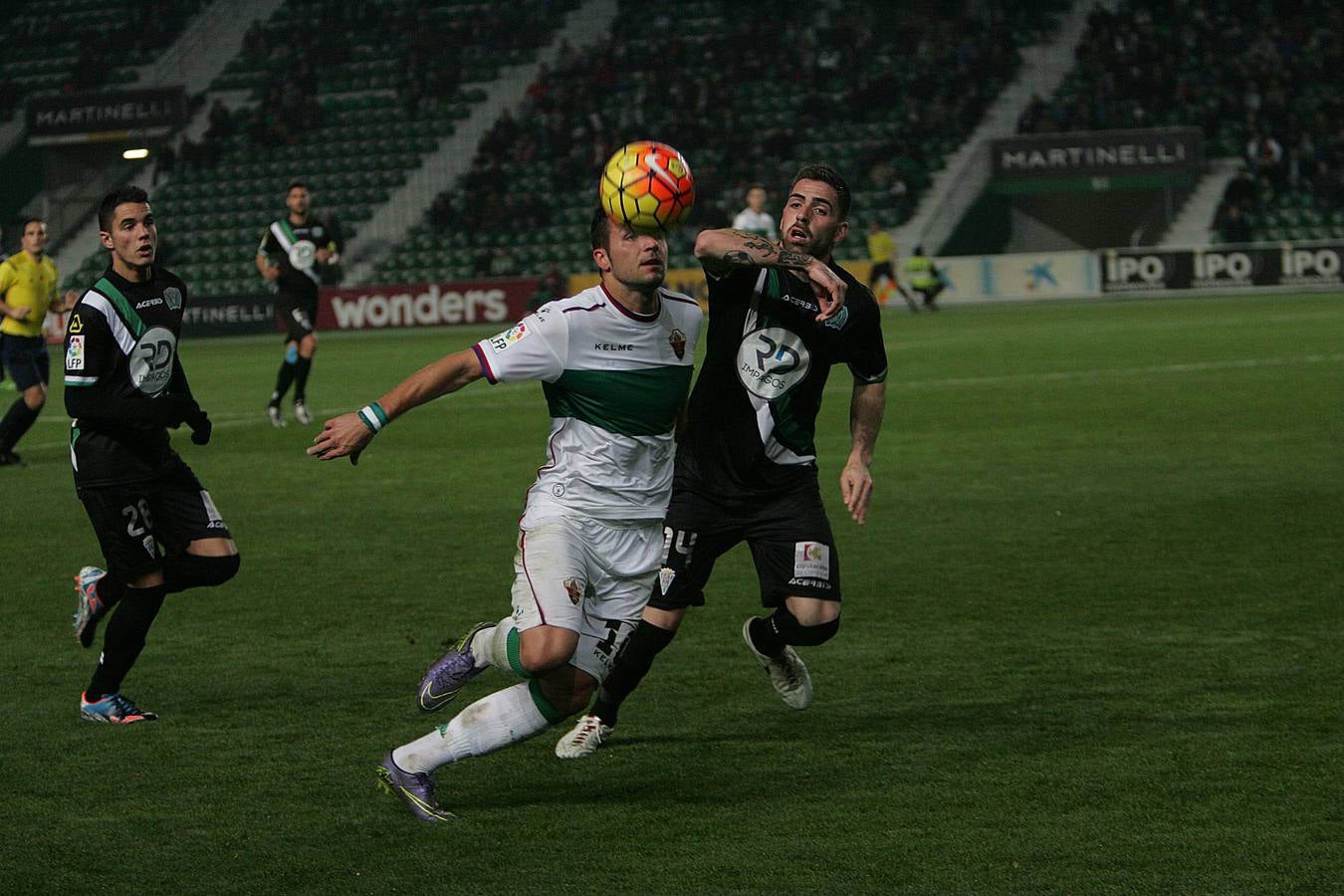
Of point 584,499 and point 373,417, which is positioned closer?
point 373,417

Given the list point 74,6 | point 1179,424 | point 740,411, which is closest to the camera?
point 740,411

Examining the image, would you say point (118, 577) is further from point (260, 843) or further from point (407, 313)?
point (407, 313)

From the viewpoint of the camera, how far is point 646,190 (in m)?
5.17

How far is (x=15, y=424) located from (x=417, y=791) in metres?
11.0

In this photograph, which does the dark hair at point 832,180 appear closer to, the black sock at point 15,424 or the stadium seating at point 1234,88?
the black sock at point 15,424

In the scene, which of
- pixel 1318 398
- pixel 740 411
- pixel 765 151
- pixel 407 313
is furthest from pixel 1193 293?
pixel 740 411

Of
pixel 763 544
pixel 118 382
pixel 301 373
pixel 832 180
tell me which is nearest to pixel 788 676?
pixel 763 544

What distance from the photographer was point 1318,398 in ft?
55.2

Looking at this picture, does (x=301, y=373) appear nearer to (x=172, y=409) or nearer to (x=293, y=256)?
(x=293, y=256)

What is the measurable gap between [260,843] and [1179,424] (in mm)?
11778

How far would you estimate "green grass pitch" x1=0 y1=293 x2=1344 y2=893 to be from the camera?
15.9ft

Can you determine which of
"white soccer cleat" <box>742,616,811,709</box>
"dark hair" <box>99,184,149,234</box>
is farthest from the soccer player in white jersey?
"dark hair" <box>99,184,149,234</box>

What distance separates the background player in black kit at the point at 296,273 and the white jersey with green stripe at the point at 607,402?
12.4 metres

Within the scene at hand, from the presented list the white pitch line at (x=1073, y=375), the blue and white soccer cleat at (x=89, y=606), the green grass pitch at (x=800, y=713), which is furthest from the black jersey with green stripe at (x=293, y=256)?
the blue and white soccer cleat at (x=89, y=606)
